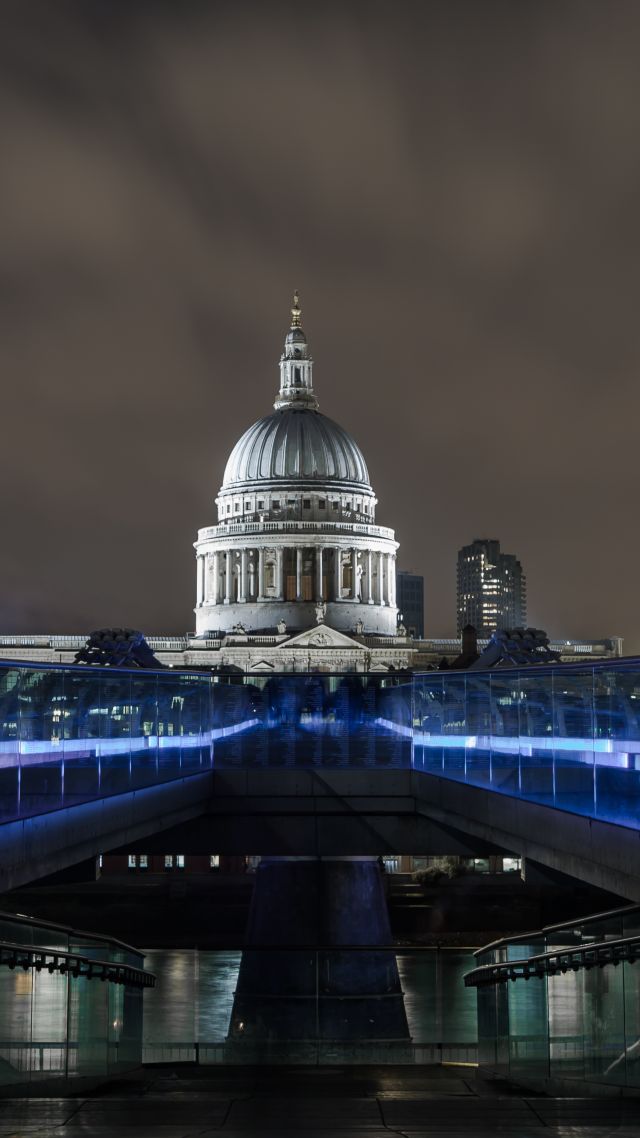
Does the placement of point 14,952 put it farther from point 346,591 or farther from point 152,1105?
point 346,591

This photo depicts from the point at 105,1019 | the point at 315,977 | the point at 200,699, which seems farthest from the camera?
the point at 200,699

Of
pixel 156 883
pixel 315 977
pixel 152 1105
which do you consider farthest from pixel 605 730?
pixel 156 883

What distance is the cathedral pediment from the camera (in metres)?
174

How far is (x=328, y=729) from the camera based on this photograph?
4069cm

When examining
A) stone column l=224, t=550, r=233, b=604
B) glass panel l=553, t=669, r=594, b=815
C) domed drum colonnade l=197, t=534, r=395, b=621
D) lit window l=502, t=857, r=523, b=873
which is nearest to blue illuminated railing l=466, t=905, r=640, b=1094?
glass panel l=553, t=669, r=594, b=815

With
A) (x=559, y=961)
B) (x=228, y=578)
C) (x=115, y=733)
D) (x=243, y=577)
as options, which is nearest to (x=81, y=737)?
(x=115, y=733)

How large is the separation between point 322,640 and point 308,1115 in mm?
160485

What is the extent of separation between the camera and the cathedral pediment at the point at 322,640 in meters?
174

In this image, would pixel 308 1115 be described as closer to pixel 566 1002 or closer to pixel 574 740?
pixel 566 1002

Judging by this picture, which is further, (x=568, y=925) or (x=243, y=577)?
(x=243, y=577)

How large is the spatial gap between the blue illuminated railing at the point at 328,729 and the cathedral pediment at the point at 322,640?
130199mm

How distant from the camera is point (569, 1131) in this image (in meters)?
12.8

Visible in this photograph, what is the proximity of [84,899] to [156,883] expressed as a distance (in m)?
6.31

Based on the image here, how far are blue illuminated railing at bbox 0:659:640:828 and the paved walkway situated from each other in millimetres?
3654
